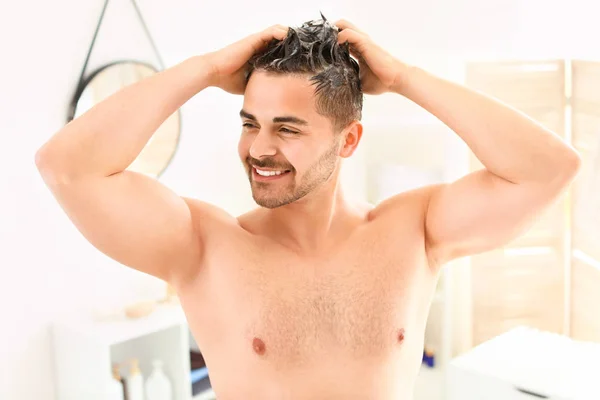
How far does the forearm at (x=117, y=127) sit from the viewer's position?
3.62 ft

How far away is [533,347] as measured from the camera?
2.67 metres

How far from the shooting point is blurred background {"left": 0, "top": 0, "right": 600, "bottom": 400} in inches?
92.3

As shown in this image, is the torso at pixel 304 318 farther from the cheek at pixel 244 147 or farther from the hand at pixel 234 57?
the hand at pixel 234 57

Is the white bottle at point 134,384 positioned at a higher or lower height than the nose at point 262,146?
lower

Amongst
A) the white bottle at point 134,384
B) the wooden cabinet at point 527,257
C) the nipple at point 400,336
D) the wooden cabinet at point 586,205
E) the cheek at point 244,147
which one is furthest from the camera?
the wooden cabinet at point 527,257

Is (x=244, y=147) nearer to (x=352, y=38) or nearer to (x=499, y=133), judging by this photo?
(x=352, y=38)

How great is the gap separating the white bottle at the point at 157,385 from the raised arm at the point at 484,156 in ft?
4.97

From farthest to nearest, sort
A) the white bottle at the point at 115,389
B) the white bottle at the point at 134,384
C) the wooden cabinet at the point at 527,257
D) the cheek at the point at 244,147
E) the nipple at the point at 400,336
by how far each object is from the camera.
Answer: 1. the wooden cabinet at the point at 527,257
2. the white bottle at the point at 134,384
3. the white bottle at the point at 115,389
4. the nipple at the point at 400,336
5. the cheek at the point at 244,147

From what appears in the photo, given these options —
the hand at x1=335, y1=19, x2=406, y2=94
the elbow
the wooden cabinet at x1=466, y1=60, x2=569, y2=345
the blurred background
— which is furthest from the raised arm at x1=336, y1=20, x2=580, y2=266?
the wooden cabinet at x1=466, y1=60, x2=569, y2=345

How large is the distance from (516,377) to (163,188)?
1717 millimetres

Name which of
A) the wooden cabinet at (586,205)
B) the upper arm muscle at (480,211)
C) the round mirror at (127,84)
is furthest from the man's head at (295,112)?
the wooden cabinet at (586,205)

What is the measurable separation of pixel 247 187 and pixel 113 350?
2.91 ft

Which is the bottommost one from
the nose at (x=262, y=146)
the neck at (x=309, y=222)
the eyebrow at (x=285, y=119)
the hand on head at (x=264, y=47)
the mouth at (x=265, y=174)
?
the neck at (x=309, y=222)

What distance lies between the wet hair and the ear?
2 cm
